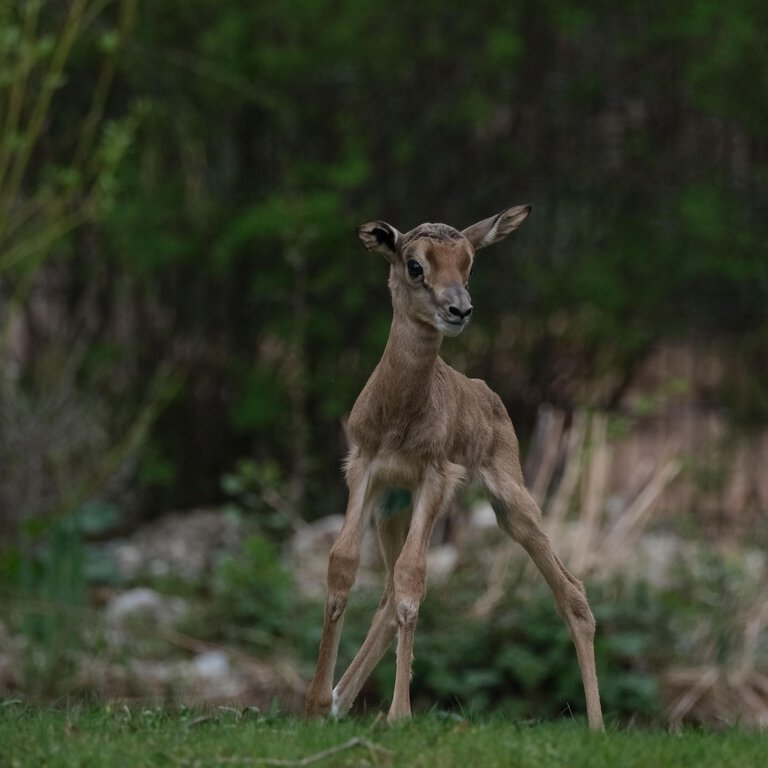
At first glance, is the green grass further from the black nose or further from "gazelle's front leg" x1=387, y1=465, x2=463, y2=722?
the black nose

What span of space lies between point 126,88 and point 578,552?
6866 millimetres

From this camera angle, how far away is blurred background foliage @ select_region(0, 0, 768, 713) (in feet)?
45.9

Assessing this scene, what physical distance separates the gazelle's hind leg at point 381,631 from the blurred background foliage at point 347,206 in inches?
240

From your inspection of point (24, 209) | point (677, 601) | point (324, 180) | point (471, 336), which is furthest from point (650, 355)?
point (24, 209)

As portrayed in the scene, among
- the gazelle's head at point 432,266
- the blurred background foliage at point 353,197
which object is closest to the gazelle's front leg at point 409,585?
the gazelle's head at point 432,266

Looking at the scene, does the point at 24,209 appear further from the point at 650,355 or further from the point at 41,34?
the point at 650,355

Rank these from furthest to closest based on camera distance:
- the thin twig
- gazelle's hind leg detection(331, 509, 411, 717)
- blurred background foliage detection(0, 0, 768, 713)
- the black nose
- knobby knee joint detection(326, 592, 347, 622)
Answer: blurred background foliage detection(0, 0, 768, 713) → gazelle's hind leg detection(331, 509, 411, 717) → knobby knee joint detection(326, 592, 347, 622) → the black nose → the thin twig

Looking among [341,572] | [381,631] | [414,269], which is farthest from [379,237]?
[381,631]

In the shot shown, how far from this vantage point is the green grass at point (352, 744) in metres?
5.69

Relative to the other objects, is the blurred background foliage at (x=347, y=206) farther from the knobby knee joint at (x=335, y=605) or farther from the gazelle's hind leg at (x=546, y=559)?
the knobby knee joint at (x=335, y=605)

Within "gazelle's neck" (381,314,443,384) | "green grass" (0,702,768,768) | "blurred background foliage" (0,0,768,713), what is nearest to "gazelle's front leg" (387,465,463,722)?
"green grass" (0,702,768,768)

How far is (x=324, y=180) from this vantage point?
13953 millimetres

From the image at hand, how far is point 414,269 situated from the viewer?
6344 mm

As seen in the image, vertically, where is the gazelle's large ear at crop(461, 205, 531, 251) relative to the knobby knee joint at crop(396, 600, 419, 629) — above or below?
above
